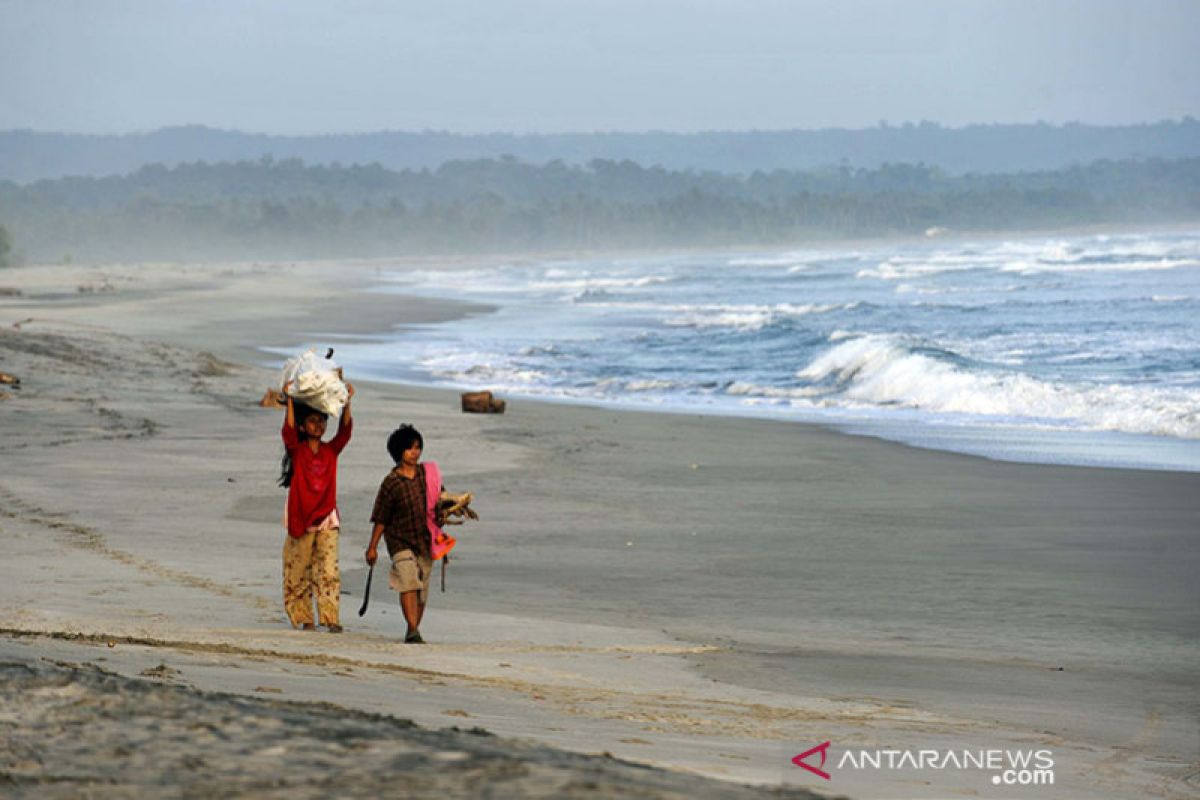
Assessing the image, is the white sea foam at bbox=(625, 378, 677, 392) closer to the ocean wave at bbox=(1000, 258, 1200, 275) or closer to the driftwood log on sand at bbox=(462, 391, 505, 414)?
the driftwood log on sand at bbox=(462, 391, 505, 414)

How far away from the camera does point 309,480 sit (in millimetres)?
8023

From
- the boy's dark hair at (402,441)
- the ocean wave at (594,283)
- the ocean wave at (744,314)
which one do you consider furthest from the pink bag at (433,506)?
the ocean wave at (594,283)

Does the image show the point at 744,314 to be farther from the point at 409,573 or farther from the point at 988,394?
the point at 409,573

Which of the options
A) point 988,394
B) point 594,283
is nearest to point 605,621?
point 988,394

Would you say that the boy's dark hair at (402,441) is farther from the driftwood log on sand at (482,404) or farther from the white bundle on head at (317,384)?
the driftwood log on sand at (482,404)

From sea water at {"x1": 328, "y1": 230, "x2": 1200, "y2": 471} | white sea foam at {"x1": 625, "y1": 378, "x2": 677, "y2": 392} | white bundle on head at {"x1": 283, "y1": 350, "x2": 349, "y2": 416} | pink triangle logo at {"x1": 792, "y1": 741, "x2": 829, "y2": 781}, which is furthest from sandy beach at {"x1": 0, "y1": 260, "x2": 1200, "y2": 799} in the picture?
white sea foam at {"x1": 625, "y1": 378, "x2": 677, "y2": 392}

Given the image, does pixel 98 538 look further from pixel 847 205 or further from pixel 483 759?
pixel 847 205

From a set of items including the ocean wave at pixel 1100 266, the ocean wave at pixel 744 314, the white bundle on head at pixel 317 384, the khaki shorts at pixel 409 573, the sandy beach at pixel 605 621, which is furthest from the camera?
the ocean wave at pixel 1100 266

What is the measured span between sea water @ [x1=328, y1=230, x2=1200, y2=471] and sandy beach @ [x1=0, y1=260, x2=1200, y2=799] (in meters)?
3.27

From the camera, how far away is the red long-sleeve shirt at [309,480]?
801 cm

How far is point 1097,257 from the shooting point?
75.6 m

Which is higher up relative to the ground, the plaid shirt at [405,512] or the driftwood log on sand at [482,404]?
the plaid shirt at [405,512]

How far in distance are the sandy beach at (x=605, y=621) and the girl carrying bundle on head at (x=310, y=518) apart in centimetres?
19

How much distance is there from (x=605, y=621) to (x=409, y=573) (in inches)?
51.5
